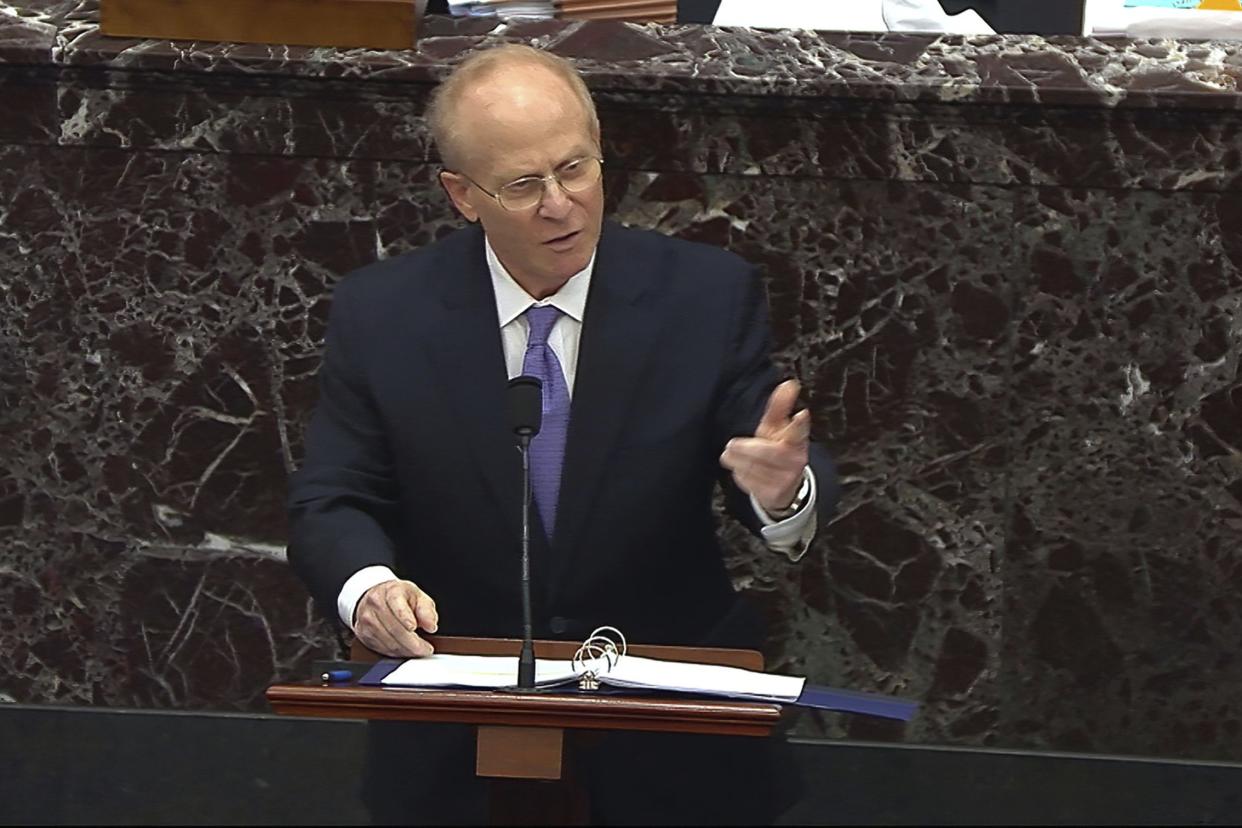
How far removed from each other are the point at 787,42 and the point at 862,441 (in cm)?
70

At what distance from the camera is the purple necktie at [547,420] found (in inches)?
104

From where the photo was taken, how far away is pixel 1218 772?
342 cm

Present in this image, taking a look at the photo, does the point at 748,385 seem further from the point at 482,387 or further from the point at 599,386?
the point at 482,387

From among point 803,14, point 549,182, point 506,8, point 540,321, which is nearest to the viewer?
point 549,182

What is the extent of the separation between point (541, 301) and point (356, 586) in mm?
526

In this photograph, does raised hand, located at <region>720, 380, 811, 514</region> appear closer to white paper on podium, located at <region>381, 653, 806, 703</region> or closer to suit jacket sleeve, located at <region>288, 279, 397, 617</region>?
white paper on podium, located at <region>381, 653, 806, 703</region>

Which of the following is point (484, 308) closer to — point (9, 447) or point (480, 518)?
point (480, 518)

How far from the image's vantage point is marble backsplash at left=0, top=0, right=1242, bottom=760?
127 inches

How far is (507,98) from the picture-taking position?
2586 millimetres

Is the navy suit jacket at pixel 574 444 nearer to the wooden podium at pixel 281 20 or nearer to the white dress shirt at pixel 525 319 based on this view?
the white dress shirt at pixel 525 319

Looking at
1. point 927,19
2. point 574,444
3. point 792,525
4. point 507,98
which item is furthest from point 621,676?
point 927,19

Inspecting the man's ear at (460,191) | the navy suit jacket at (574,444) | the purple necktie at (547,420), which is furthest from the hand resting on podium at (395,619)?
the man's ear at (460,191)

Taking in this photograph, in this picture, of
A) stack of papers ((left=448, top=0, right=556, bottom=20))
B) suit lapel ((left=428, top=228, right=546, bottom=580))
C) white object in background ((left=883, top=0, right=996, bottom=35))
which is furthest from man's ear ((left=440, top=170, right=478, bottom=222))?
white object in background ((left=883, top=0, right=996, bottom=35))

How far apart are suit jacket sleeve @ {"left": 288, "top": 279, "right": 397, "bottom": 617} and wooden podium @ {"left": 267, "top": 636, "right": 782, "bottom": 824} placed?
0.51 m
